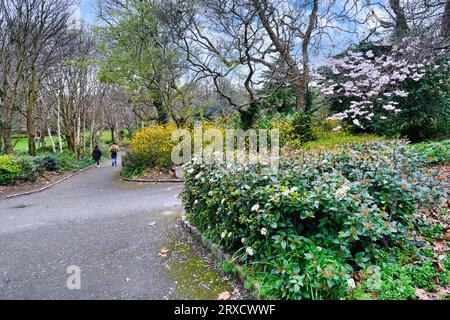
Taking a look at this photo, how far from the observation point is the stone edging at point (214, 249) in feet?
10.0

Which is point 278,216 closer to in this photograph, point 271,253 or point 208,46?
point 271,253

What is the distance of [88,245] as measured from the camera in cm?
468

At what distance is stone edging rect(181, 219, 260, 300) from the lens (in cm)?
305

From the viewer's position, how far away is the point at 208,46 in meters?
12.8

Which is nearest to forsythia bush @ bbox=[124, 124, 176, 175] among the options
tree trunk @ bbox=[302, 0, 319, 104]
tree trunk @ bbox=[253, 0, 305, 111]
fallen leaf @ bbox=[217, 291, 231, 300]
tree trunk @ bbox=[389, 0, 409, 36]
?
tree trunk @ bbox=[253, 0, 305, 111]

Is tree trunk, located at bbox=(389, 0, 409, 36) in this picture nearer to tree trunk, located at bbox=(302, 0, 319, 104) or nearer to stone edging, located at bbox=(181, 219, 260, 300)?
tree trunk, located at bbox=(302, 0, 319, 104)

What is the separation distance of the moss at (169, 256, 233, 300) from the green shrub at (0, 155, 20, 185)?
1032 centimetres

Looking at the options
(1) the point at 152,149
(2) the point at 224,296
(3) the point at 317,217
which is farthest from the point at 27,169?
(3) the point at 317,217

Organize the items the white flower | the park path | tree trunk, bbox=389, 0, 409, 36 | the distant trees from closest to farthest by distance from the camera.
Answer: the white flower < the park path < tree trunk, bbox=389, 0, 409, 36 < the distant trees

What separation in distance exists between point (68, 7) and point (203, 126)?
30.7 ft

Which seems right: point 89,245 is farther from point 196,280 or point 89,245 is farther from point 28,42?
point 28,42

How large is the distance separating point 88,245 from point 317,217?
3791 millimetres

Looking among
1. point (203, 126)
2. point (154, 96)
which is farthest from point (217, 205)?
point (154, 96)

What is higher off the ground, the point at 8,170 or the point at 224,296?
the point at 8,170
